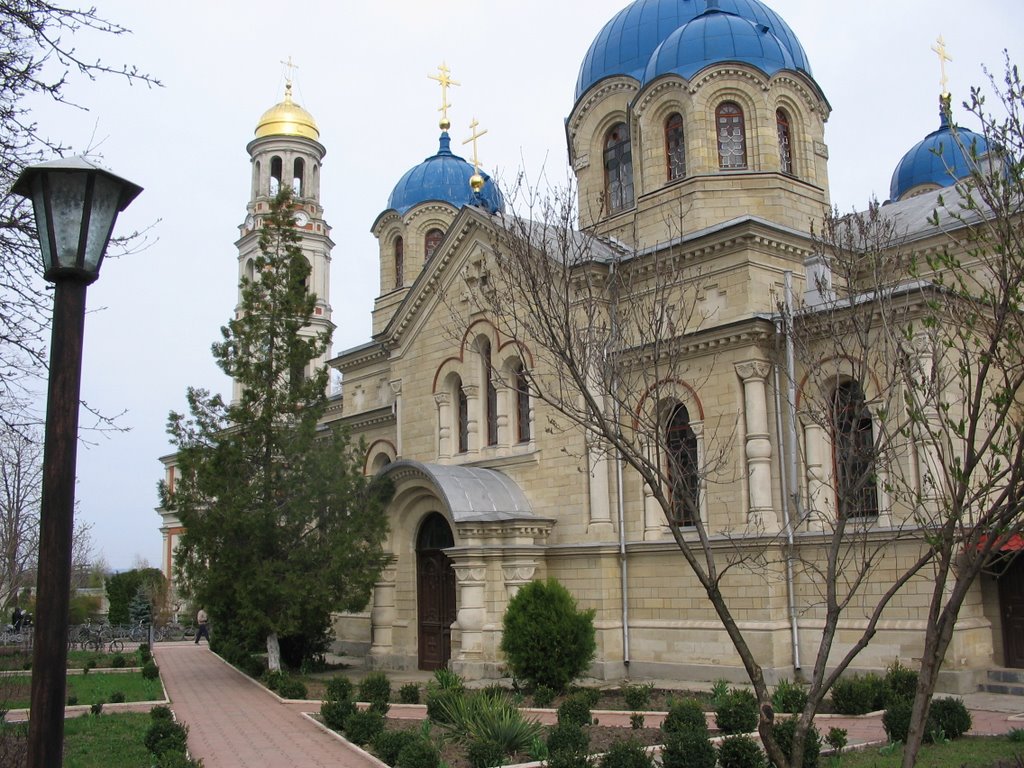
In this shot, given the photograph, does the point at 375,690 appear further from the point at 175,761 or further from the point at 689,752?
the point at 689,752

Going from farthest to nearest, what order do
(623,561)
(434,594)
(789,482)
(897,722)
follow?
(434,594) → (623,561) → (789,482) → (897,722)

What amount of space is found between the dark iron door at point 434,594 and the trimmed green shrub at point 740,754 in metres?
10.8

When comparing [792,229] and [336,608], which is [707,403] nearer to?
[792,229]

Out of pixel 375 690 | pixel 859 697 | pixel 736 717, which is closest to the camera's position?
pixel 736 717

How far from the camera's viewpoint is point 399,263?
29.6 meters

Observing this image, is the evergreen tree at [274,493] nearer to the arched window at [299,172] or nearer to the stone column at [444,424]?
the stone column at [444,424]

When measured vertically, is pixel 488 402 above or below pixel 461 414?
above

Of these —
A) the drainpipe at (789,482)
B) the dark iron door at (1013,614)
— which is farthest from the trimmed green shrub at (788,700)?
the dark iron door at (1013,614)

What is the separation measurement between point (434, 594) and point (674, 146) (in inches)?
408

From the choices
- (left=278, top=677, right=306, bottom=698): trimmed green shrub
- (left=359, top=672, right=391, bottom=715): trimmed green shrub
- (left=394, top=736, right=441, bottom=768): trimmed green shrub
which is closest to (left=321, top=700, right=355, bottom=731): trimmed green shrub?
(left=359, top=672, right=391, bottom=715): trimmed green shrub

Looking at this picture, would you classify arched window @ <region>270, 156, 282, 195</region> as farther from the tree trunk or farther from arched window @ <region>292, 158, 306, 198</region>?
the tree trunk

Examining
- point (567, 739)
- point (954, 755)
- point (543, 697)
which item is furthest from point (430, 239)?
point (954, 755)

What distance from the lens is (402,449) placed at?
22500 millimetres

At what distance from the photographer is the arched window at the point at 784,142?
802 inches
